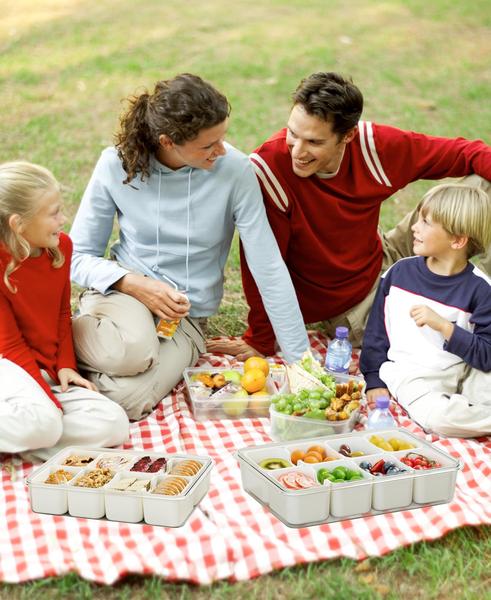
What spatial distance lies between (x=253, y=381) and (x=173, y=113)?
126cm

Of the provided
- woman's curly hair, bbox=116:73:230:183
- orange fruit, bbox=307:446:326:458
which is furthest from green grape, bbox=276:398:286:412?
woman's curly hair, bbox=116:73:230:183

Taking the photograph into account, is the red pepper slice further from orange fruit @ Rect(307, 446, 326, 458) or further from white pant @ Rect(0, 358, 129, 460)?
white pant @ Rect(0, 358, 129, 460)

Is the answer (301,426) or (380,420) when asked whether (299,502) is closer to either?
(301,426)

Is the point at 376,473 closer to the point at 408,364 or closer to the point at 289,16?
the point at 408,364

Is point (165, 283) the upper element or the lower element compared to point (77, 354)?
upper

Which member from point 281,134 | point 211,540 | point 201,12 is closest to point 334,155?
→ point 281,134

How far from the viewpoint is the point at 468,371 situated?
398 centimetres

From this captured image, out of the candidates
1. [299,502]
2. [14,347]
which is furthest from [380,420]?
[14,347]

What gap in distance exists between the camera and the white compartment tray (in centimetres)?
304

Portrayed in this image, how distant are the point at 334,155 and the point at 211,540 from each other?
6.79 feet

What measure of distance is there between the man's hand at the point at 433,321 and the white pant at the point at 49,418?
4.60ft

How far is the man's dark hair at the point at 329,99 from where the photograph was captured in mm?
3949

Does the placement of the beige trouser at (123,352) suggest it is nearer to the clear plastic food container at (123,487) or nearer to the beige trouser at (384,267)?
the clear plastic food container at (123,487)

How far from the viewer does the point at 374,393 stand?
162 inches
